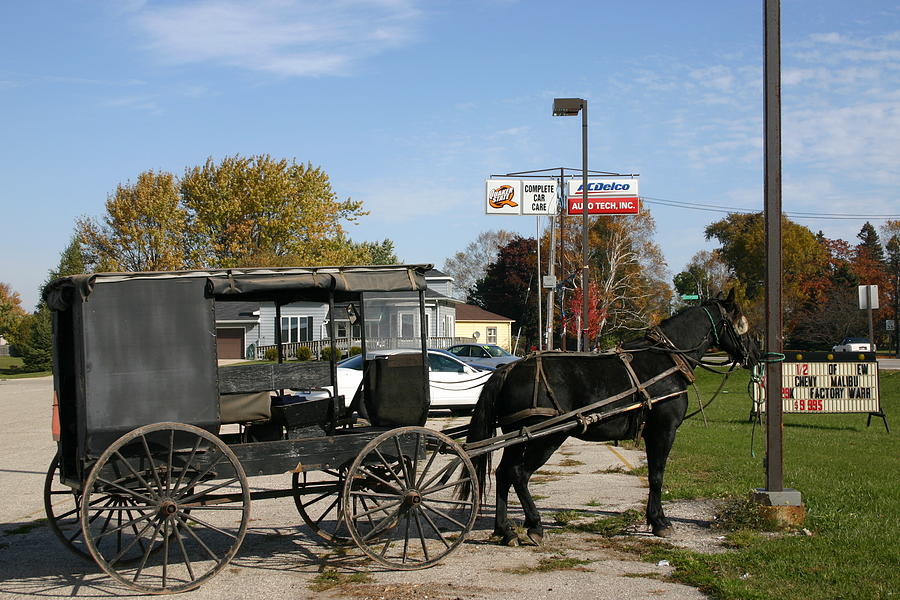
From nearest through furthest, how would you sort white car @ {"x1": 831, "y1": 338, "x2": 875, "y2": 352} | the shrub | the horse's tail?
the horse's tail, the shrub, white car @ {"x1": 831, "y1": 338, "x2": 875, "y2": 352}

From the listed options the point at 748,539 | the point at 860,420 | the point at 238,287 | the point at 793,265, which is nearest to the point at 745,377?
the point at 860,420

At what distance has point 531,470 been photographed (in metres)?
7.60

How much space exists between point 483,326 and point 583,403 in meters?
62.8

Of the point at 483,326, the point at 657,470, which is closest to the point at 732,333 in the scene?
the point at 657,470

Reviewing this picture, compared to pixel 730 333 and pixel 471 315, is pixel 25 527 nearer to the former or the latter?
pixel 730 333

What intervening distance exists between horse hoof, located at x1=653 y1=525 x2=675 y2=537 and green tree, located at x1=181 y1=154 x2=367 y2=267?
44283mm

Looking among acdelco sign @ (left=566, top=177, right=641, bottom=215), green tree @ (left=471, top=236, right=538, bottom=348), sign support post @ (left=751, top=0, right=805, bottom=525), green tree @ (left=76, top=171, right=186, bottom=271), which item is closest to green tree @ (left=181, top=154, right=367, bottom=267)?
green tree @ (left=76, top=171, right=186, bottom=271)

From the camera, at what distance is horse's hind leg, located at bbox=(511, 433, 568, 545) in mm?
7457

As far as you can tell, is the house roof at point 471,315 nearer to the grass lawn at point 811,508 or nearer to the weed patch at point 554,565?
the grass lawn at point 811,508

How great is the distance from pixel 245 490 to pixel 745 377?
28.3 metres

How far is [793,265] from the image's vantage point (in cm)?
7150

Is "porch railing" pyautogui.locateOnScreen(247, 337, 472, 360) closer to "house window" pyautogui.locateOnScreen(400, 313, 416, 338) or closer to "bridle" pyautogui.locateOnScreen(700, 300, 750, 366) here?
"house window" pyautogui.locateOnScreen(400, 313, 416, 338)

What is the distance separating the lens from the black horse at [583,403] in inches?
297

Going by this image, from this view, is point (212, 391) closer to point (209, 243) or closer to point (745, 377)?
point (745, 377)
